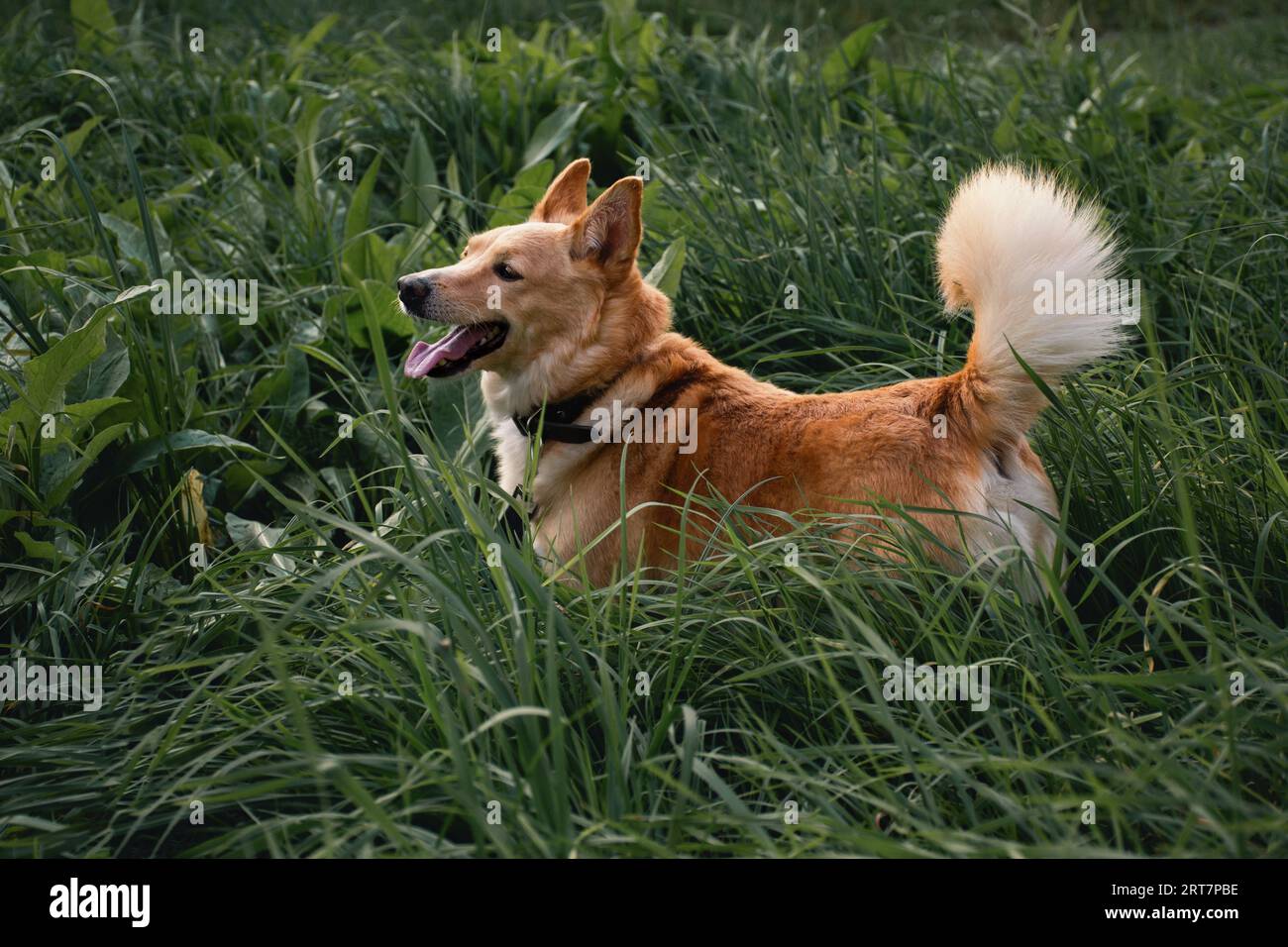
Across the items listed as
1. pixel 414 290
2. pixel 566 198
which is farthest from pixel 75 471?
pixel 566 198

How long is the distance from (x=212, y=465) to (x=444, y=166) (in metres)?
2.18

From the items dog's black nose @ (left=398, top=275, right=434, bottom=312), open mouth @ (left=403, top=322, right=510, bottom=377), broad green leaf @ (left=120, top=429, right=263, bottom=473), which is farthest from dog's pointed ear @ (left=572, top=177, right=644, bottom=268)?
broad green leaf @ (left=120, top=429, right=263, bottom=473)

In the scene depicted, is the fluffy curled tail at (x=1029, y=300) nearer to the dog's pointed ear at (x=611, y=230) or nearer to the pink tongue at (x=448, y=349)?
the dog's pointed ear at (x=611, y=230)

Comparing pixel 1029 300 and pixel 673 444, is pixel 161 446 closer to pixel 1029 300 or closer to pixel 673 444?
pixel 673 444

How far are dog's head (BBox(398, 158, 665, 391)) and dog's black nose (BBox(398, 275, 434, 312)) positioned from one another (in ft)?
0.09

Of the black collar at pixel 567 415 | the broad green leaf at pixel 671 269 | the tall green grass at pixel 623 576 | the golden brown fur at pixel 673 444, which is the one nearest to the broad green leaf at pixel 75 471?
the tall green grass at pixel 623 576

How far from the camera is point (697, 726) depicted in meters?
2.28

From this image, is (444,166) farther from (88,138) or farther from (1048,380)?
(1048,380)

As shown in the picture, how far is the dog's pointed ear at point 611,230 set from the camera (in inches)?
128

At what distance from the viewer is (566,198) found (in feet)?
12.1

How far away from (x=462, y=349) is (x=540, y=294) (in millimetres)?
269

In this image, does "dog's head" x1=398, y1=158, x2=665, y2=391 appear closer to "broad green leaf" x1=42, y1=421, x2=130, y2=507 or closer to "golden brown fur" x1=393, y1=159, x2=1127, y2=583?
"golden brown fur" x1=393, y1=159, x2=1127, y2=583

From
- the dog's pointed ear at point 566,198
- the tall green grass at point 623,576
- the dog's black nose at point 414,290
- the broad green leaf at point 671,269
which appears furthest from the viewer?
the broad green leaf at point 671,269

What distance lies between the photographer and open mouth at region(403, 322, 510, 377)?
3.32 metres
